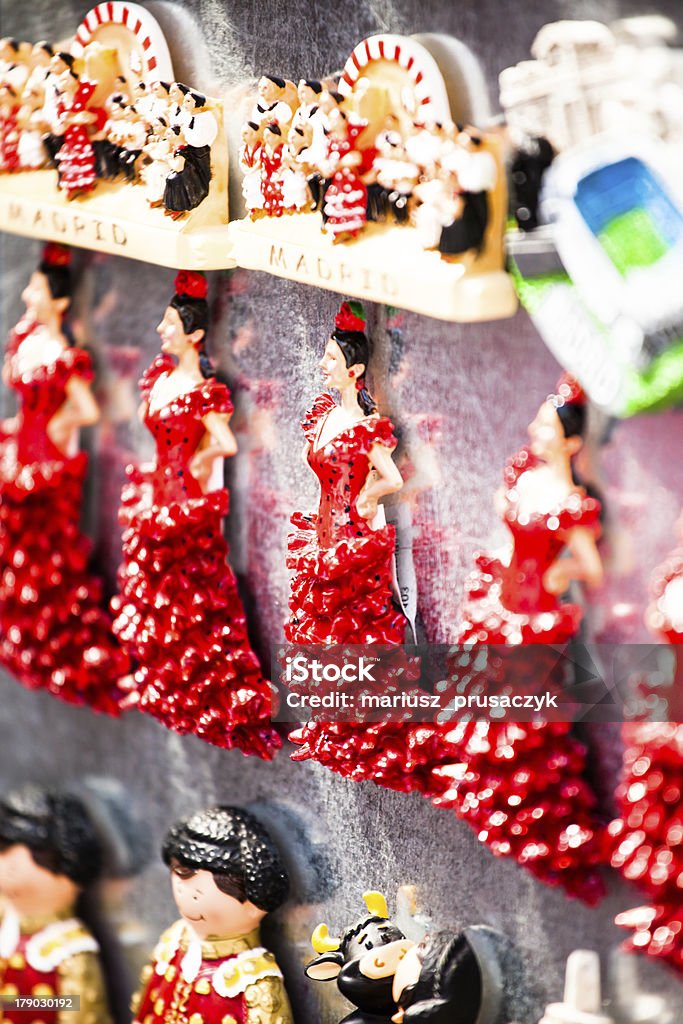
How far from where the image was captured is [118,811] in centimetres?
245

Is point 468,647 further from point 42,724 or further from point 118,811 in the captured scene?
point 42,724

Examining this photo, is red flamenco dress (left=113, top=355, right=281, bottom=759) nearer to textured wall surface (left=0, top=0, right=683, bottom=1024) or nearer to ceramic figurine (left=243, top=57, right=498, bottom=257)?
textured wall surface (left=0, top=0, right=683, bottom=1024)

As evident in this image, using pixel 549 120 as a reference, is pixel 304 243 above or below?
below

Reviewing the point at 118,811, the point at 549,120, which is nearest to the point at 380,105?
the point at 549,120

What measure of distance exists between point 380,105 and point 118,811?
1.26m

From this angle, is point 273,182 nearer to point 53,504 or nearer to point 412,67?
point 412,67

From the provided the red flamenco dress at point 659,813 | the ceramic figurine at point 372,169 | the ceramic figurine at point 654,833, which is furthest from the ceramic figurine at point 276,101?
the ceramic figurine at point 654,833

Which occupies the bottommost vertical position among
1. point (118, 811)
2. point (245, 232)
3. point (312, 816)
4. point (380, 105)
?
point (118, 811)

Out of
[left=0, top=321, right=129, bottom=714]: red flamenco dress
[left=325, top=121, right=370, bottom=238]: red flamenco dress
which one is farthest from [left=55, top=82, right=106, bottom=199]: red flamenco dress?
[left=325, top=121, right=370, bottom=238]: red flamenco dress

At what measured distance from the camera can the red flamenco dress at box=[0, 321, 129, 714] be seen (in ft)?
7.75

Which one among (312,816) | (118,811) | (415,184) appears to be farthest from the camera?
(118,811)

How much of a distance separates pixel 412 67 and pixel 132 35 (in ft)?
1.93

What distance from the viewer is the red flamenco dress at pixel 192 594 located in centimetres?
210

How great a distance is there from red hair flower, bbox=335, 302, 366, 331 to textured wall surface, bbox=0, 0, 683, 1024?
0.09ft
